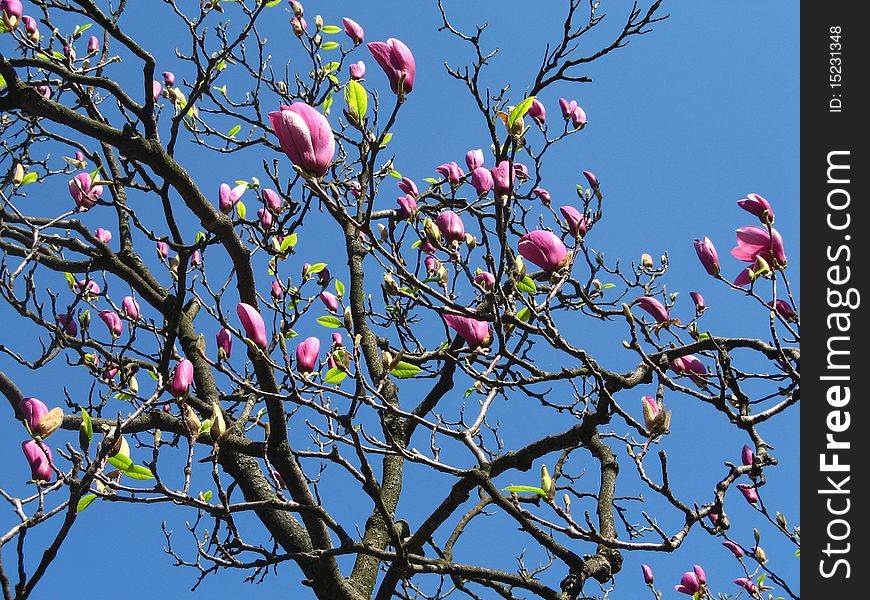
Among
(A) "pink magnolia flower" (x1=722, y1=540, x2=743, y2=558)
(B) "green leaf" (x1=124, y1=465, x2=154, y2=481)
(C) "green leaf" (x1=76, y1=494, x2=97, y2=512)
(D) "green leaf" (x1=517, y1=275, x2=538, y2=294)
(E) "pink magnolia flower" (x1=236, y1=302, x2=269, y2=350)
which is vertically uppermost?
(D) "green leaf" (x1=517, y1=275, x2=538, y2=294)

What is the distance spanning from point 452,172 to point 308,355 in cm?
132

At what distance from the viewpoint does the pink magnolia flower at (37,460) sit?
1.89 metres

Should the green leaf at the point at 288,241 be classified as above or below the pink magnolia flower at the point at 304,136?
above

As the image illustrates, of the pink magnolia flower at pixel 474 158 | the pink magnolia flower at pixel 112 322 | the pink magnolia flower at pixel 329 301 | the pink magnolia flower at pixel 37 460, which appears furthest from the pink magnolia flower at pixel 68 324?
the pink magnolia flower at pixel 474 158

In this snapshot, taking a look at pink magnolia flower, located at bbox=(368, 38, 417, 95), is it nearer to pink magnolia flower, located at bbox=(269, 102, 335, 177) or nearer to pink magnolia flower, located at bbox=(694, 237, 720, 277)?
pink magnolia flower, located at bbox=(269, 102, 335, 177)

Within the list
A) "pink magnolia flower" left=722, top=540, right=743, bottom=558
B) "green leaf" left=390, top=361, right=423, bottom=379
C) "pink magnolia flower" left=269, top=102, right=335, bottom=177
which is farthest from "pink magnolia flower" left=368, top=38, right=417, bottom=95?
"pink magnolia flower" left=722, top=540, right=743, bottom=558

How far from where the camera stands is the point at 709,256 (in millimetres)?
2057

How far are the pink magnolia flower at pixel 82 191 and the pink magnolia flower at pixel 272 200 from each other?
30.1 inches

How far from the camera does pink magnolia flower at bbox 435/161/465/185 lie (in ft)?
9.92

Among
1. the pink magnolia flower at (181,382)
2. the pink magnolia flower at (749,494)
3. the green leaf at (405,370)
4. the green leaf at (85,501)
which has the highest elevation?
the pink magnolia flower at (749,494)

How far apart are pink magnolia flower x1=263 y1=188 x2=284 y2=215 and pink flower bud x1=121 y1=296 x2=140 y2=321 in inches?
39.9

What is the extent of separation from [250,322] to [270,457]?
966mm

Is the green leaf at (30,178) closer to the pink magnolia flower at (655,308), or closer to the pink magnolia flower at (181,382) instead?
the pink magnolia flower at (181,382)
